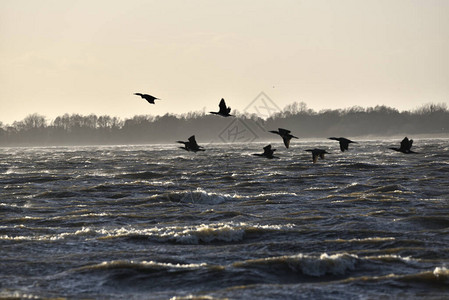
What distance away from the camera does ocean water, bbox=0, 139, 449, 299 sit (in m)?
13.3

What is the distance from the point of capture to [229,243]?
1781cm

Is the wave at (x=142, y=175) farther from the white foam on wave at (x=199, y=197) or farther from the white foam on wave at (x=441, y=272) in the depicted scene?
the white foam on wave at (x=441, y=272)

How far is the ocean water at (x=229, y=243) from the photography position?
13273 mm

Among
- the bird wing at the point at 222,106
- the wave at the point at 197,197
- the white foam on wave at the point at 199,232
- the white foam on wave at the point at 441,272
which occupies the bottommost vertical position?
the white foam on wave at the point at 441,272

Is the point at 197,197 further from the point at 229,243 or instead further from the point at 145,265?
the point at 145,265

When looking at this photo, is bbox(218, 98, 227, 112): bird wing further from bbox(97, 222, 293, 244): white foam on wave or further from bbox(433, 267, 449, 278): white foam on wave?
bbox(433, 267, 449, 278): white foam on wave

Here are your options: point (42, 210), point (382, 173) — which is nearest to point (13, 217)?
point (42, 210)

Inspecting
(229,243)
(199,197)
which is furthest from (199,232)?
(199,197)

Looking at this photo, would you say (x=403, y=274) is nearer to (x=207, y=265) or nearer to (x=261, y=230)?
(x=207, y=265)

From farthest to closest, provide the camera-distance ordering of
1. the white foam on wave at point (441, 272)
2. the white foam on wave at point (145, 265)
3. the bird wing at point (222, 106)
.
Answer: the bird wing at point (222, 106), the white foam on wave at point (145, 265), the white foam on wave at point (441, 272)

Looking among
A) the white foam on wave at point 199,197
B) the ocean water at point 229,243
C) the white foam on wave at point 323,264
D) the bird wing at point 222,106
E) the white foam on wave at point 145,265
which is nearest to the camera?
the ocean water at point 229,243

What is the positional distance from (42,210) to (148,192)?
7216 millimetres

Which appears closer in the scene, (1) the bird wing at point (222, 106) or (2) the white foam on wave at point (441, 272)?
(2) the white foam on wave at point (441, 272)

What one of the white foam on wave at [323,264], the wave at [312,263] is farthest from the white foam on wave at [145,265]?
the white foam on wave at [323,264]
